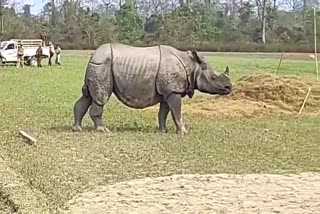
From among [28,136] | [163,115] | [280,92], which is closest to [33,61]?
[280,92]

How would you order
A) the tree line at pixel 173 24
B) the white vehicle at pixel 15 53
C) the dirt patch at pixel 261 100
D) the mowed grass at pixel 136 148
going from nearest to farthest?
the mowed grass at pixel 136 148
the dirt patch at pixel 261 100
the white vehicle at pixel 15 53
the tree line at pixel 173 24

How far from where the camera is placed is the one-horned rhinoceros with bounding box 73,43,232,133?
46.5 ft

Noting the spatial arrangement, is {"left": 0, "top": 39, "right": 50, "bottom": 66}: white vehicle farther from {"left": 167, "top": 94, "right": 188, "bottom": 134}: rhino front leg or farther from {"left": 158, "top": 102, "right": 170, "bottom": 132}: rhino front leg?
{"left": 167, "top": 94, "right": 188, "bottom": 134}: rhino front leg

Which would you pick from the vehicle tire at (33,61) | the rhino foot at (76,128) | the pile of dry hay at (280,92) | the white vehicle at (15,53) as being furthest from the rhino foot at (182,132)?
the vehicle tire at (33,61)

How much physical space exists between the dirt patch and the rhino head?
3442 mm

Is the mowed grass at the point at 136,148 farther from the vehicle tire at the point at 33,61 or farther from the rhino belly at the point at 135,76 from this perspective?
the vehicle tire at the point at 33,61

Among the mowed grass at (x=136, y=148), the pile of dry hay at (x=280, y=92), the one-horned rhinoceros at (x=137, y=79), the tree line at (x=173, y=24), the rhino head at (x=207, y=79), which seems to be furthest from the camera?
the tree line at (x=173, y=24)

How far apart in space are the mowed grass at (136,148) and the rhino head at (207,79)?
2.70 ft

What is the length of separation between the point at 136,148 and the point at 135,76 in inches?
86.7

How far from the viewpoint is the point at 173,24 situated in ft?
243

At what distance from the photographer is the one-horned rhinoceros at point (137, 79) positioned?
559 inches

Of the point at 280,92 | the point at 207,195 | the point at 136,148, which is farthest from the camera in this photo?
the point at 280,92

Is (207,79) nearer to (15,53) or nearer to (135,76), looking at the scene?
(135,76)

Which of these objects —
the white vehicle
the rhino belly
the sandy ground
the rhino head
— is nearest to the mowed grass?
the sandy ground
